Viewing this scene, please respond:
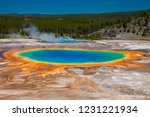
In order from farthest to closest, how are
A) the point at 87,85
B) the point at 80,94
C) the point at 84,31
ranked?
the point at 84,31, the point at 87,85, the point at 80,94

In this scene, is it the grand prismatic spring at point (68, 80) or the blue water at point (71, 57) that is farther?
the blue water at point (71, 57)

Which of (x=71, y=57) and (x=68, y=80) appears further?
(x=71, y=57)

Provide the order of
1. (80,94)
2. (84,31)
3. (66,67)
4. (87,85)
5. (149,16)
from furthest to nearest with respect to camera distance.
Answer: (84,31)
(149,16)
(66,67)
(87,85)
(80,94)

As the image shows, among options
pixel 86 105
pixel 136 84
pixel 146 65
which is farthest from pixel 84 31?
pixel 86 105

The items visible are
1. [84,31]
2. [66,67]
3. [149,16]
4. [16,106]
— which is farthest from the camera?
[84,31]

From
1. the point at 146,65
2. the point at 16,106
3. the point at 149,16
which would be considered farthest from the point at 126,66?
the point at 149,16

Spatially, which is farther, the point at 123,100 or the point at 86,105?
the point at 123,100

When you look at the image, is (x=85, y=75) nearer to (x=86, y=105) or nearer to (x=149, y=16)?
(x=86, y=105)

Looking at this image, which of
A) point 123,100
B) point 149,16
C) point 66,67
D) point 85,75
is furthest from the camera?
point 149,16

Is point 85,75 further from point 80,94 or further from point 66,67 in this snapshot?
point 80,94

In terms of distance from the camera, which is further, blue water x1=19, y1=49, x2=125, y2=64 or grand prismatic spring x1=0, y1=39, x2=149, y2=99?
blue water x1=19, y1=49, x2=125, y2=64
